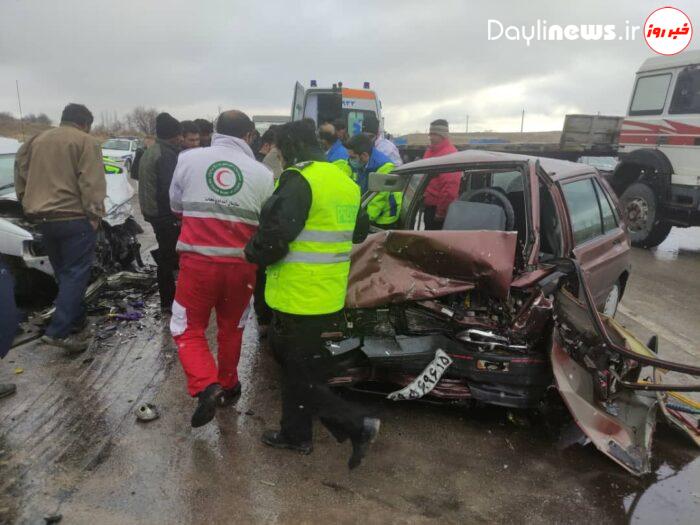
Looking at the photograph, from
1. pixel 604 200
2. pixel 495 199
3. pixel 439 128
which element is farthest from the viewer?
pixel 439 128

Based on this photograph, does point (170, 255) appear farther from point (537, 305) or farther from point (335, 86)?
point (335, 86)

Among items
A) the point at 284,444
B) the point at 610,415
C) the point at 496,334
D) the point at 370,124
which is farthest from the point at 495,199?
the point at 370,124

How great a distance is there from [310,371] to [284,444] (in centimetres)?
54

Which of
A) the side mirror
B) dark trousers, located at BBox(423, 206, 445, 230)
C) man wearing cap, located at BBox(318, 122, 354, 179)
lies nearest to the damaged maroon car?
dark trousers, located at BBox(423, 206, 445, 230)

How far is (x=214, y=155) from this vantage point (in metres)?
3.08

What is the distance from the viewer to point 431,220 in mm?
4488

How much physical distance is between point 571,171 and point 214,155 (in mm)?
2925

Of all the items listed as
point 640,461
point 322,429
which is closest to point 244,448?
point 322,429

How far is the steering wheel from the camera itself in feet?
12.7

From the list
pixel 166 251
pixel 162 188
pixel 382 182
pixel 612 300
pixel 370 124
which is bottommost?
pixel 612 300

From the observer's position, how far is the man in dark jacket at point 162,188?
488cm

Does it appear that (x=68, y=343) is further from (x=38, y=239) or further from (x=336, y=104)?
(x=336, y=104)

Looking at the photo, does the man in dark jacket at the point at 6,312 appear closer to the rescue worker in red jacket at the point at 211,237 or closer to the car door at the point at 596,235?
the rescue worker in red jacket at the point at 211,237

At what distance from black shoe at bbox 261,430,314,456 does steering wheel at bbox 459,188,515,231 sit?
2.08m
